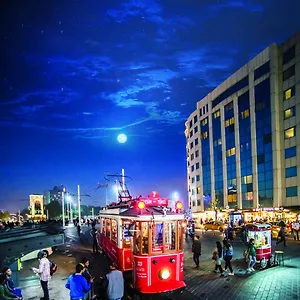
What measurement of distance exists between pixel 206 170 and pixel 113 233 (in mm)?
51084

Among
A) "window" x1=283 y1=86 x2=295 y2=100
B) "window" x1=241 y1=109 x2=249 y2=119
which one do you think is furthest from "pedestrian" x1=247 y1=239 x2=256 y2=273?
"window" x1=241 y1=109 x2=249 y2=119

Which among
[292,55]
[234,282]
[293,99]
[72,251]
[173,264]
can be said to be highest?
[292,55]

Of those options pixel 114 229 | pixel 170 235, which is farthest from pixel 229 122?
pixel 170 235

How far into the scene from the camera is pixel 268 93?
45.4 m

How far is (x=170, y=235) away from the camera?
11008 mm

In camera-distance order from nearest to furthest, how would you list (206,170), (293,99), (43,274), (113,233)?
(43,274)
(113,233)
(293,99)
(206,170)

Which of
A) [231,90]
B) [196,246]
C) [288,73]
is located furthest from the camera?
[231,90]

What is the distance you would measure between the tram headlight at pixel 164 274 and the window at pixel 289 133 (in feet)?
120

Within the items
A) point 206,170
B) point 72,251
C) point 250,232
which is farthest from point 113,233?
point 206,170

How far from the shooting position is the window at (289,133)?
4159 cm

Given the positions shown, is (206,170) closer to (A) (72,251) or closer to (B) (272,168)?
(B) (272,168)

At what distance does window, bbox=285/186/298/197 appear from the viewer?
40.6 m

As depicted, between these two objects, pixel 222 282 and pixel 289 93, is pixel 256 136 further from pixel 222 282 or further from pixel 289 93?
pixel 222 282

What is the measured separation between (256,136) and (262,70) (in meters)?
10.1
